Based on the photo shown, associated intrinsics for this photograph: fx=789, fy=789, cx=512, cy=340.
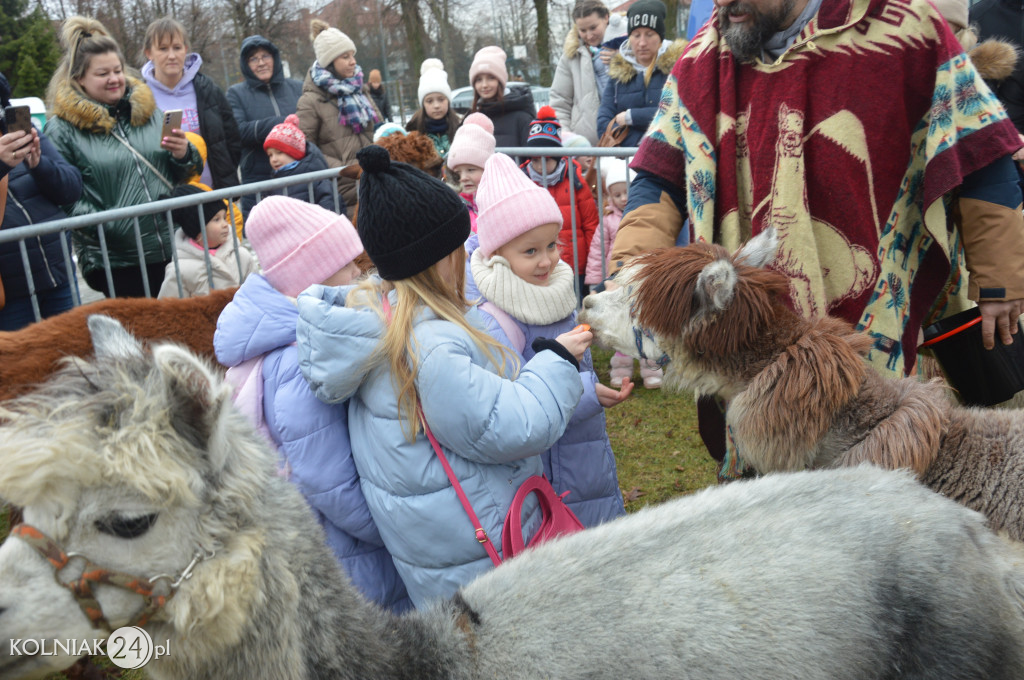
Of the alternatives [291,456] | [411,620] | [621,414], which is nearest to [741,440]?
[411,620]

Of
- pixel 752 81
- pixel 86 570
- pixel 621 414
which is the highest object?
pixel 752 81

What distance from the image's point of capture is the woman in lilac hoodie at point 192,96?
643 centimetres

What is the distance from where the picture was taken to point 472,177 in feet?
17.9

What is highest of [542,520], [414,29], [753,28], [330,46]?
[414,29]

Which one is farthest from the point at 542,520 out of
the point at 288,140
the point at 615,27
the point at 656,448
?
the point at 615,27

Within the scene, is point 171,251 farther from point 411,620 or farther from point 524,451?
point 411,620

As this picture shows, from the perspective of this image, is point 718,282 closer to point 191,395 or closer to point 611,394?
point 611,394

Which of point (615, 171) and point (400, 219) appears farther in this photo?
point (615, 171)

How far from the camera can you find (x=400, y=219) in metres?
2.24

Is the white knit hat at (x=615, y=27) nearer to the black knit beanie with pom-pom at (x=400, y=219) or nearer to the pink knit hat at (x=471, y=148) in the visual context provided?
the pink knit hat at (x=471, y=148)

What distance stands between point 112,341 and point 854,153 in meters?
2.28

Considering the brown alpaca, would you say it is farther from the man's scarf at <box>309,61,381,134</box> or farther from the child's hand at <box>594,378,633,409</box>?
the man's scarf at <box>309,61,381,134</box>

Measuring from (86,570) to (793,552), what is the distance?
1352 millimetres

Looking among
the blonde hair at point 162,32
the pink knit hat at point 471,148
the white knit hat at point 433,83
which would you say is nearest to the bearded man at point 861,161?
the pink knit hat at point 471,148
